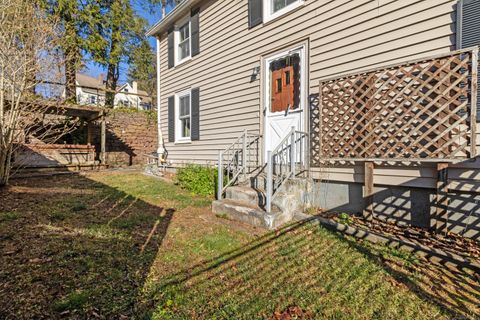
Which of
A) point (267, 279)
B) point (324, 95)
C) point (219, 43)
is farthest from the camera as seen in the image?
point (219, 43)

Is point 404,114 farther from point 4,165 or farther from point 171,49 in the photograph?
point 4,165

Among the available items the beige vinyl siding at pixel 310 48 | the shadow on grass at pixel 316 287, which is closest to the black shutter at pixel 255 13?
the beige vinyl siding at pixel 310 48

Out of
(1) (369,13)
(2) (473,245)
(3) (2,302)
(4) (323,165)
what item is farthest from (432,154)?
(3) (2,302)

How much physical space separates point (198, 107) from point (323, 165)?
4471mm

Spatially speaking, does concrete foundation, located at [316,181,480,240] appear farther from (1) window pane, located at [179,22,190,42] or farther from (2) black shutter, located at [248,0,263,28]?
(1) window pane, located at [179,22,190,42]

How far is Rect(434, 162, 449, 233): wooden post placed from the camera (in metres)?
3.18

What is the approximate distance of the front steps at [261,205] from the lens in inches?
149

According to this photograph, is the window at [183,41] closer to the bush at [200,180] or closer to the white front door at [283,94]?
the white front door at [283,94]

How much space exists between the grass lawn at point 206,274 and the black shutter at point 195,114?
3.95 meters

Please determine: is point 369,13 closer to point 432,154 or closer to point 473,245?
point 432,154

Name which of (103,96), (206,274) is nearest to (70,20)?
(103,96)

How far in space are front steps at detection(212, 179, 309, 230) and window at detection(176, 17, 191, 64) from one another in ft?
18.5

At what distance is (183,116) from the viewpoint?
839 centimetres

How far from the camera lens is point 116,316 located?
1.91 metres
